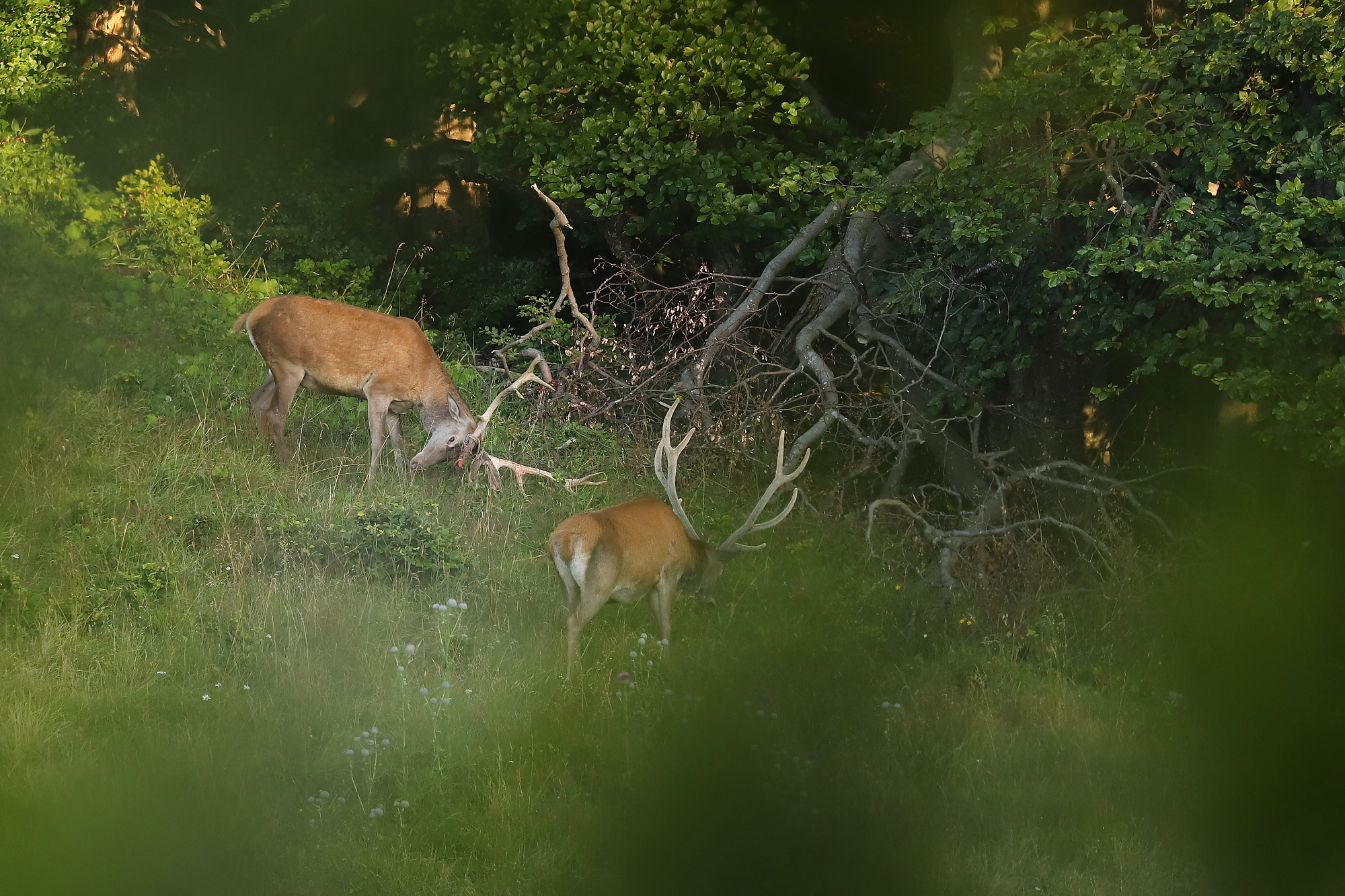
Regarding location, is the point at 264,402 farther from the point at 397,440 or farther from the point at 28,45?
the point at 28,45

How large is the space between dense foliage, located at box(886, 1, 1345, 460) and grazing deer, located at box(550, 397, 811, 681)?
216 cm

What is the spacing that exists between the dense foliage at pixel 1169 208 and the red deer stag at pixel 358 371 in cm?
303

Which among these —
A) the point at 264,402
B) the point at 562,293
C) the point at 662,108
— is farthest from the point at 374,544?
the point at 662,108

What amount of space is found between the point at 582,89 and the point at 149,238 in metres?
4.71

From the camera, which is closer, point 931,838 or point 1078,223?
point 931,838

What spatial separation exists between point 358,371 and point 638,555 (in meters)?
3.60

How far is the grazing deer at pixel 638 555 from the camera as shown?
17.6ft

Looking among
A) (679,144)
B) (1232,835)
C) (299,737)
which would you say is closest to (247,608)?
(299,737)

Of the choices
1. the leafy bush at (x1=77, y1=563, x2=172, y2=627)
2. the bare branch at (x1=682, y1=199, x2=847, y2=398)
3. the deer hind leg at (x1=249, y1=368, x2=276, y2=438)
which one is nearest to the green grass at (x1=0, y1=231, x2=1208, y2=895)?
the leafy bush at (x1=77, y1=563, x2=172, y2=627)

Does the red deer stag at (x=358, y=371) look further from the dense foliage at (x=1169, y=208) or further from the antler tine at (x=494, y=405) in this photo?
the dense foliage at (x=1169, y=208)

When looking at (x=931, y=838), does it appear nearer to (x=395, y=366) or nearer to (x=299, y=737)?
(x=299, y=737)

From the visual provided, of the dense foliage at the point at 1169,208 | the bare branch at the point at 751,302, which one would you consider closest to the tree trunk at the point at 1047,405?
the dense foliage at the point at 1169,208

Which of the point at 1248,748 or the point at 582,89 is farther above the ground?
the point at 582,89

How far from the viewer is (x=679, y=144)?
9.16 meters
